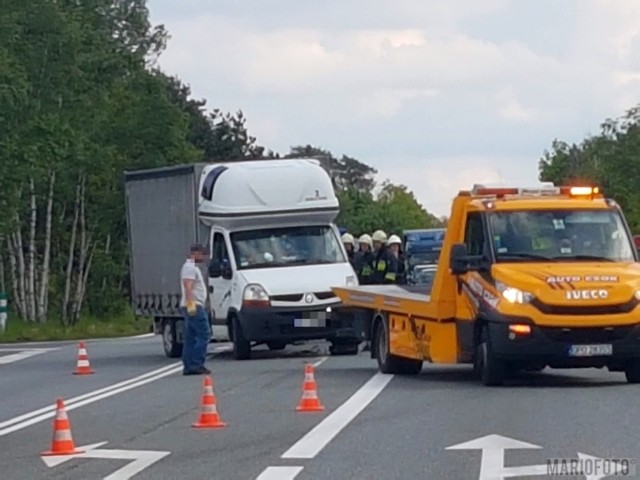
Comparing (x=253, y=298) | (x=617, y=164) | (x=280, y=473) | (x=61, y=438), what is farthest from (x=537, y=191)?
(x=617, y=164)

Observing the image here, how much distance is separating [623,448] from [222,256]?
1418 cm

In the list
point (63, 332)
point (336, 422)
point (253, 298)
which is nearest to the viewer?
point (336, 422)

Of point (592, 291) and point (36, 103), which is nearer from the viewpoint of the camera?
point (592, 291)

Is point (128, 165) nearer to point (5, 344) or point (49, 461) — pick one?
point (5, 344)

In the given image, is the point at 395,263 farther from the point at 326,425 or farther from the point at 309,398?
the point at 326,425

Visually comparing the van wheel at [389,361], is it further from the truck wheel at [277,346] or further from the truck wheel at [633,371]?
the truck wheel at [277,346]

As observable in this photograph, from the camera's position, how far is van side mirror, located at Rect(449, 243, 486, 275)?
20031 millimetres

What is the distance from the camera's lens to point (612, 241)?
2033 centimetres

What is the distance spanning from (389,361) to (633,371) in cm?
351

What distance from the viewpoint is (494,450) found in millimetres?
13828

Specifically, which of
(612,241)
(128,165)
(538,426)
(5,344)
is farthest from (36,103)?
(538,426)

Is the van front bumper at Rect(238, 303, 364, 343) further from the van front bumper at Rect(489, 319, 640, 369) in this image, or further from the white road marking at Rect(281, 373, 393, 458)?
the van front bumper at Rect(489, 319, 640, 369)

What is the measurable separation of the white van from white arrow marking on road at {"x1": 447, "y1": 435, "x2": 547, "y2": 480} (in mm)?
11717

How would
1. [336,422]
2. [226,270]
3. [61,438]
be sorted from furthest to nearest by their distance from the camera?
[226,270] → [336,422] → [61,438]
